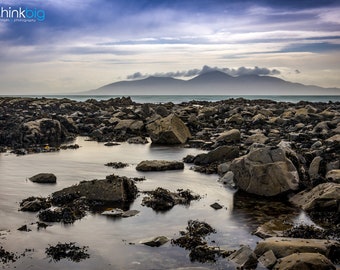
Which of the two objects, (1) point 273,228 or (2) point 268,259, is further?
(1) point 273,228

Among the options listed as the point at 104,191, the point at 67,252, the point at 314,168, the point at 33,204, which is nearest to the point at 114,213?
the point at 104,191

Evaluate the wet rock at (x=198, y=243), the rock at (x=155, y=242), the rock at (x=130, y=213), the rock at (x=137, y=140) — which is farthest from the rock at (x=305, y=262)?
the rock at (x=137, y=140)

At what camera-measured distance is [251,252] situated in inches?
437

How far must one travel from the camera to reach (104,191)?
56.7ft

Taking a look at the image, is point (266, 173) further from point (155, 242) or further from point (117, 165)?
point (117, 165)

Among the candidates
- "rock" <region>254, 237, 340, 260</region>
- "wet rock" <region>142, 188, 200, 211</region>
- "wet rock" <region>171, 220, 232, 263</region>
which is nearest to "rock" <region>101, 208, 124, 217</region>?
"wet rock" <region>142, 188, 200, 211</region>

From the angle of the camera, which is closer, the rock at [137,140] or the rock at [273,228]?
the rock at [273,228]

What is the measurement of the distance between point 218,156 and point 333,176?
28.0ft

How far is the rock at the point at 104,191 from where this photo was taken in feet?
56.1

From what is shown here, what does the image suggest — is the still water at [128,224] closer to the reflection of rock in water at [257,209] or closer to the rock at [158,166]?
the reflection of rock in water at [257,209]

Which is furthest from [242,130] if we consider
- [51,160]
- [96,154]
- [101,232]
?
[101,232]

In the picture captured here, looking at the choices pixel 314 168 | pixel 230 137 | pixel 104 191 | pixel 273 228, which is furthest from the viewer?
pixel 230 137

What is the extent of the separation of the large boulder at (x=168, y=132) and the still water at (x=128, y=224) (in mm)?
10410

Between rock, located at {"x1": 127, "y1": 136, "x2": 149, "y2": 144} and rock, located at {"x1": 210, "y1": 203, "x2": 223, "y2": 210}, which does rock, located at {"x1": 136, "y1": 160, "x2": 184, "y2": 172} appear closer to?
rock, located at {"x1": 210, "y1": 203, "x2": 223, "y2": 210}
